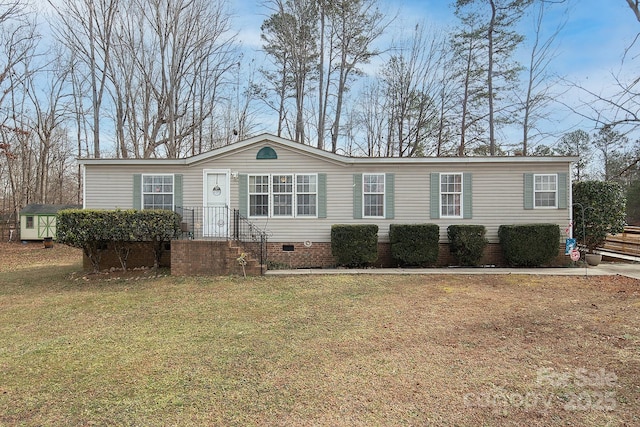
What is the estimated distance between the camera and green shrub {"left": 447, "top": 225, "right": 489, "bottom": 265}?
952 centimetres

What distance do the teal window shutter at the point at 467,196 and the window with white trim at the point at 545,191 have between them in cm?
195

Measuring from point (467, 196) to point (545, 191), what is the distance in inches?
95.4

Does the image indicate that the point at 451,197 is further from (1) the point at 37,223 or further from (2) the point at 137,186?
(1) the point at 37,223

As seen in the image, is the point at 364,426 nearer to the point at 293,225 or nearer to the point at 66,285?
the point at 293,225

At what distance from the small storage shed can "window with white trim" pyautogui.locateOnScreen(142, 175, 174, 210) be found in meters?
13.4

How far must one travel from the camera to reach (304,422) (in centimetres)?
253

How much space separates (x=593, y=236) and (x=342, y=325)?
1024 centimetres

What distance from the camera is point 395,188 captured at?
33.5 ft

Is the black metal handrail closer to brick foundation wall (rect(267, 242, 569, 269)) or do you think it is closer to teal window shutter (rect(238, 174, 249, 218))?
teal window shutter (rect(238, 174, 249, 218))

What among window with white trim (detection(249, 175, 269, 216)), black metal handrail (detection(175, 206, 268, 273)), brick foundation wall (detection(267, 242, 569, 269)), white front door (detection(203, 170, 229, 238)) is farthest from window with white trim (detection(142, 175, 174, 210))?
brick foundation wall (detection(267, 242, 569, 269))

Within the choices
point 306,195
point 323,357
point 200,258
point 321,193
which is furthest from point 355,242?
point 323,357

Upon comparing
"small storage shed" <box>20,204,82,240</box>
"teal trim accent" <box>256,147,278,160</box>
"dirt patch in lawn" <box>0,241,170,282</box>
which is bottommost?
"dirt patch in lawn" <box>0,241,170,282</box>

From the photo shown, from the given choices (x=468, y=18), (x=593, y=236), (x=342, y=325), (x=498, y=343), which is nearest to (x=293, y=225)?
(x=342, y=325)

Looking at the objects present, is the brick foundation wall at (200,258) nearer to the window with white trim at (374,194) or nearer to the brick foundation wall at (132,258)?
the brick foundation wall at (132,258)
